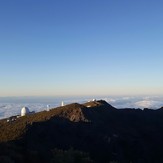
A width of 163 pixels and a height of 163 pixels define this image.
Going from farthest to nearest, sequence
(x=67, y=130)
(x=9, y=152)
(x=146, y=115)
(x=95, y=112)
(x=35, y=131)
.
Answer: (x=146, y=115) → (x=95, y=112) → (x=67, y=130) → (x=35, y=131) → (x=9, y=152)

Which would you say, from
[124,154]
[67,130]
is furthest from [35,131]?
[124,154]

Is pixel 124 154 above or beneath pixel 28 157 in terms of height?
beneath

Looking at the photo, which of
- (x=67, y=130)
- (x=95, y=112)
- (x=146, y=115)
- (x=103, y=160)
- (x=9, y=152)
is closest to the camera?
(x=9, y=152)

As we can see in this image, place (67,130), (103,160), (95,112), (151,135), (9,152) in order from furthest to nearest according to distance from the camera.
→ (95,112)
(151,135)
(67,130)
(103,160)
(9,152)

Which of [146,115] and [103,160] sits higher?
[146,115]

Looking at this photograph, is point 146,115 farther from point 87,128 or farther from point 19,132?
point 19,132

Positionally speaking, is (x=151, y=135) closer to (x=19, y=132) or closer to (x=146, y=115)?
(x=146, y=115)

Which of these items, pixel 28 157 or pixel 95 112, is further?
pixel 95 112

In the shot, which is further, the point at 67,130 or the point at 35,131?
the point at 67,130

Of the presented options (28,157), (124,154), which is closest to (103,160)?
(124,154)

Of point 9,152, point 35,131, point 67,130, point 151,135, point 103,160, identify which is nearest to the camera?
point 9,152
